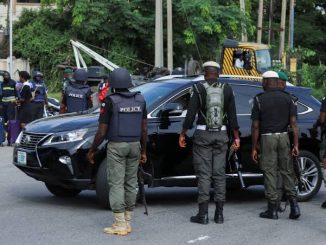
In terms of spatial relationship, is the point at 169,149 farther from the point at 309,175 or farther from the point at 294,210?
the point at 309,175

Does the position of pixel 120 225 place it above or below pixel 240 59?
below

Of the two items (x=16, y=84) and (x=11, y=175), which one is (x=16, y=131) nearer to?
(x=16, y=84)

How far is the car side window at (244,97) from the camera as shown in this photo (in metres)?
9.48

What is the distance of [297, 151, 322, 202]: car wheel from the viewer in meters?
9.57

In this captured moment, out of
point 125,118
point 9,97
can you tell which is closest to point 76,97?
point 9,97

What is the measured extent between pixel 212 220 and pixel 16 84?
33.0 feet

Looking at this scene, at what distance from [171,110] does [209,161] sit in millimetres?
1254

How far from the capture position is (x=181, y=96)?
361 inches

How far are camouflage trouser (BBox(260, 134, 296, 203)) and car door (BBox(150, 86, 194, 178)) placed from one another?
3.36ft

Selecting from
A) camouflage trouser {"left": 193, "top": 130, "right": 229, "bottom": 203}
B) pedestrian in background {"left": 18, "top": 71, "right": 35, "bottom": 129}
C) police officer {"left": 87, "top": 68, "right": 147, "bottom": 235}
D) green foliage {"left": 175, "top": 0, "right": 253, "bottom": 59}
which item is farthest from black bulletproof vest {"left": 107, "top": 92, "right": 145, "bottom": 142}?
green foliage {"left": 175, "top": 0, "right": 253, "bottom": 59}

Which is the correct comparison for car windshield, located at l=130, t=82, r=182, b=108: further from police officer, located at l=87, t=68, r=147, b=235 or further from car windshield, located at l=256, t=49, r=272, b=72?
car windshield, located at l=256, t=49, r=272, b=72

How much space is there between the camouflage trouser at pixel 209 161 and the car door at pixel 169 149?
2.70 ft

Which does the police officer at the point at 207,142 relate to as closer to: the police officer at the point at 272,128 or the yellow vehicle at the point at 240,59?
the police officer at the point at 272,128

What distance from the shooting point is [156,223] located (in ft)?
26.5
